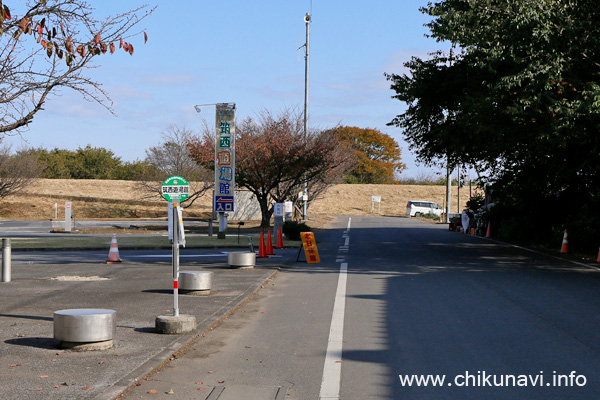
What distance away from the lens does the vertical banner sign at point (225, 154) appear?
2839cm

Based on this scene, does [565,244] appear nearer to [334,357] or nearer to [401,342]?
[401,342]

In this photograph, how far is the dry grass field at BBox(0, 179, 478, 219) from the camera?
63312 millimetres

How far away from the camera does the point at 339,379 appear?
22.1 ft

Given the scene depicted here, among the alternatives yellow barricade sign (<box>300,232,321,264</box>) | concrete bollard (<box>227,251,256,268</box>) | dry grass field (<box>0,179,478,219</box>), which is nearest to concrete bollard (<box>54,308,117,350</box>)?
concrete bollard (<box>227,251,256,268</box>)

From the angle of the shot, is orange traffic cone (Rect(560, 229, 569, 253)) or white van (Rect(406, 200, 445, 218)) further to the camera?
white van (Rect(406, 200, 445, 218))

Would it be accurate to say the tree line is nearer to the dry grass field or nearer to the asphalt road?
the dry grass field

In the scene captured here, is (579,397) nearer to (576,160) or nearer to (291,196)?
→ (576,160)

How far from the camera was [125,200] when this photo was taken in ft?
230

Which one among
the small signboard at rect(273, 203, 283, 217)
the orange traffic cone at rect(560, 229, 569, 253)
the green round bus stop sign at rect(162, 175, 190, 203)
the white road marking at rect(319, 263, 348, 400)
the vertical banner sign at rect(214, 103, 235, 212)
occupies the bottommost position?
the white road marking at rect(319, 263, 348, 400)

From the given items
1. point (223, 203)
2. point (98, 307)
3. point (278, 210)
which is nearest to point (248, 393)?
point (98, 307)

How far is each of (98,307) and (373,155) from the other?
97495 mm

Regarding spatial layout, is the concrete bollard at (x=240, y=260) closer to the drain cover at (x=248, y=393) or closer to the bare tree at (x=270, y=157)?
the drain cover at (x=248, y=393)

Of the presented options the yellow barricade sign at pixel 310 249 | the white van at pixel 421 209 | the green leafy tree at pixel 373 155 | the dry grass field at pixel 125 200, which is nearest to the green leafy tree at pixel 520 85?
the yellow barricade sign at pixel 310 249

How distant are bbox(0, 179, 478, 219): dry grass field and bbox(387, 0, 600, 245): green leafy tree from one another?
33867 millimetres
